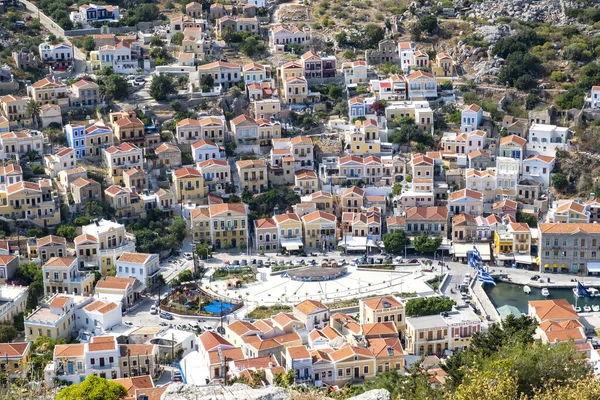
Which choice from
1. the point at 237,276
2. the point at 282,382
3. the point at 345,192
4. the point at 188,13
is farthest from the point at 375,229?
the point at 188,13

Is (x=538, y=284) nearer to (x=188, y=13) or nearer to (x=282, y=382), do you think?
(x=282, y=382)

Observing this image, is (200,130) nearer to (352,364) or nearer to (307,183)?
(307,183)

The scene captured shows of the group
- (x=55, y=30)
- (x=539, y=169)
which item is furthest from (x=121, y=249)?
(x=55, y=30)

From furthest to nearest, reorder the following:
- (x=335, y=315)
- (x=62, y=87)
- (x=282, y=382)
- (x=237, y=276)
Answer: (x=62, y=87), (x=237, y=276), (x=335, y=315), (x=282, y=382)

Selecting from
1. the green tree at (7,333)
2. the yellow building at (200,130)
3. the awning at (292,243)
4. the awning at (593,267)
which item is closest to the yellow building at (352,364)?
the green tree at (7,333)

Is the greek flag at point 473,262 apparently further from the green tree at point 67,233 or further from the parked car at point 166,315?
the green tree at point 67,233

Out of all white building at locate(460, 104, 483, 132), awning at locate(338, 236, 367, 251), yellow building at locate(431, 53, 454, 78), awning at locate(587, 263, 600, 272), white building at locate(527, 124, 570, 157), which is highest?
yellow building at locate(431, 53, 454, 78)

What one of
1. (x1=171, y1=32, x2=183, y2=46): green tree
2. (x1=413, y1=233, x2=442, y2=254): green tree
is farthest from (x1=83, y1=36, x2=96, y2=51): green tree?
(x1=413, y1=233, x2=442, y2=254): green tree

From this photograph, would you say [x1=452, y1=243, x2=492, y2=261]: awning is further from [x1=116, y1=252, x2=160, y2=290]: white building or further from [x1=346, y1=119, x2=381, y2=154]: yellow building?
[x1=116, y1=252, x2=160, y2=290]: white building
